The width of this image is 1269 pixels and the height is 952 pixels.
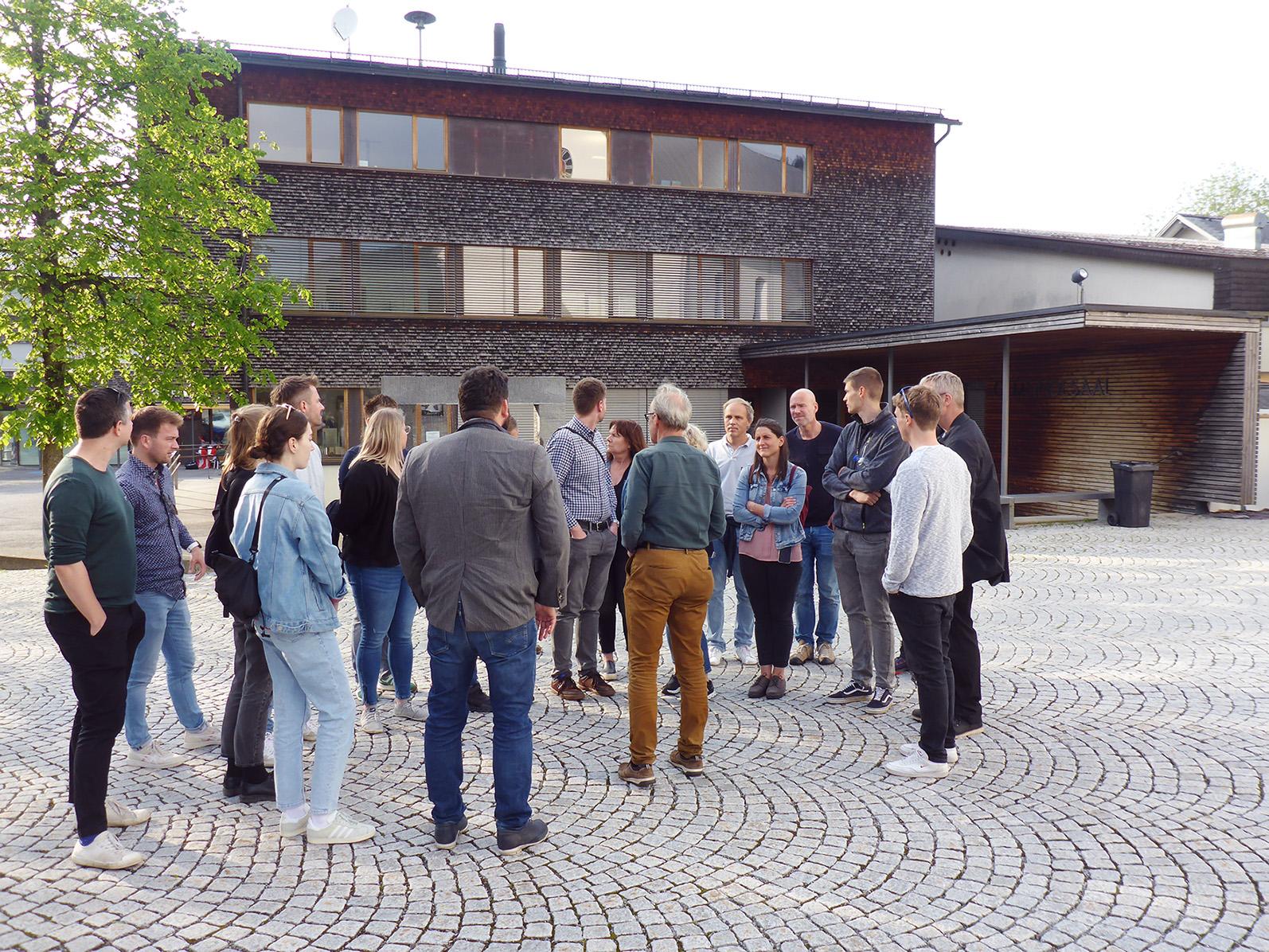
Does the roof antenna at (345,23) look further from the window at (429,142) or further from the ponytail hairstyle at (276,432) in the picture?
the ponytail hairstyle at (276,432)

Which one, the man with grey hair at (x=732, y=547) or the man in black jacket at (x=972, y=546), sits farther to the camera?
the man with grey hair at (x=732, y=547)

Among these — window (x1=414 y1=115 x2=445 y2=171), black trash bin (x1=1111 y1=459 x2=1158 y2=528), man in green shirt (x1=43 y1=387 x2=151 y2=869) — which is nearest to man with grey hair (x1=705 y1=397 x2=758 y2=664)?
man in green shirt (x1=43 y1=387 x2=151 y2=869)

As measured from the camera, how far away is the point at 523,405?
22734mm

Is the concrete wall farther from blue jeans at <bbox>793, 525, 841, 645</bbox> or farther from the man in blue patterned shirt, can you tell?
the man in blue patterned shirt

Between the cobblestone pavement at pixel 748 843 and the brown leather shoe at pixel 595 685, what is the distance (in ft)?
0.98

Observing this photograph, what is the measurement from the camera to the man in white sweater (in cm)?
493

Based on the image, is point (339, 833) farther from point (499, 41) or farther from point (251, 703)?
point (499, 41)

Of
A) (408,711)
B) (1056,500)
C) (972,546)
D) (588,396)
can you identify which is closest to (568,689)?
(408,711)

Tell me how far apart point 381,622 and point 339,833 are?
1.63 m

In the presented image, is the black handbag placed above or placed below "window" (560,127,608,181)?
below

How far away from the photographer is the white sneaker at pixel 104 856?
A: 3.89 meters

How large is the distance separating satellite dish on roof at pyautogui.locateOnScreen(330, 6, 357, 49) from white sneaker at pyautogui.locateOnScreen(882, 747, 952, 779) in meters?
23.2

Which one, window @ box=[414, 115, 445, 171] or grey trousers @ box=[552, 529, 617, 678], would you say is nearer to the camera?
grey trousers @ box=[552, 529, 617, 678]

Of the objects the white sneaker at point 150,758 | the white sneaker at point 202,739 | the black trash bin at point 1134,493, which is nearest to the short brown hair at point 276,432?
the white sneaker at point 150,758
